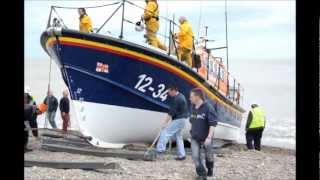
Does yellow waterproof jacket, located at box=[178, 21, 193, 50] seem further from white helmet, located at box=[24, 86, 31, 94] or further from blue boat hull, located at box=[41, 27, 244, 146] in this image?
white helmet, located at box=[24, 86, 31, 94]

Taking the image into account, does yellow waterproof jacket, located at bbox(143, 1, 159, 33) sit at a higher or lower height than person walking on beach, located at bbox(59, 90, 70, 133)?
higher

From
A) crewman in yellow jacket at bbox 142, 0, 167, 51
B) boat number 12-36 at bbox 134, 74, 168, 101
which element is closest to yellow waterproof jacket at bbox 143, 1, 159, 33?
crewman in yellow jacket at bbox 142, 0, 167, 51

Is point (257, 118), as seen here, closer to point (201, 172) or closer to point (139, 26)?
point (201, 172)

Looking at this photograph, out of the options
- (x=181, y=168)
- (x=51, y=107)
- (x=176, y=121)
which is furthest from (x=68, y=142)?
(x=181, y=168)

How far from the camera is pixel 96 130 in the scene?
4895 millimetres

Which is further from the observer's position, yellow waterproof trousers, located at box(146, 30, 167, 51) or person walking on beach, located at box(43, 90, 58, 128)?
yellow waterproof trousers, located at box(146, 30, 167, 51)

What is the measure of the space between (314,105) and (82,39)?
2164 mm

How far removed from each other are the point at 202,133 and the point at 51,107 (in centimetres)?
100

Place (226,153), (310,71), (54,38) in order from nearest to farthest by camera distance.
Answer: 1. (310,71)
2. (226,153)
3. (54,38)

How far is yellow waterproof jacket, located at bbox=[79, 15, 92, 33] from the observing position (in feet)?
14.1

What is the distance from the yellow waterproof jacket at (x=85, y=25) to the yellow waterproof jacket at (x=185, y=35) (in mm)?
617

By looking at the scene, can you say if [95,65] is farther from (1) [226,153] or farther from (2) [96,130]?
(1) [226,153]

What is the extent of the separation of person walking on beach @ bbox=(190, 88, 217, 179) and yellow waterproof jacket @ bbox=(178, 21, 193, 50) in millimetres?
471

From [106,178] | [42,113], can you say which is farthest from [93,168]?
[42,113]
